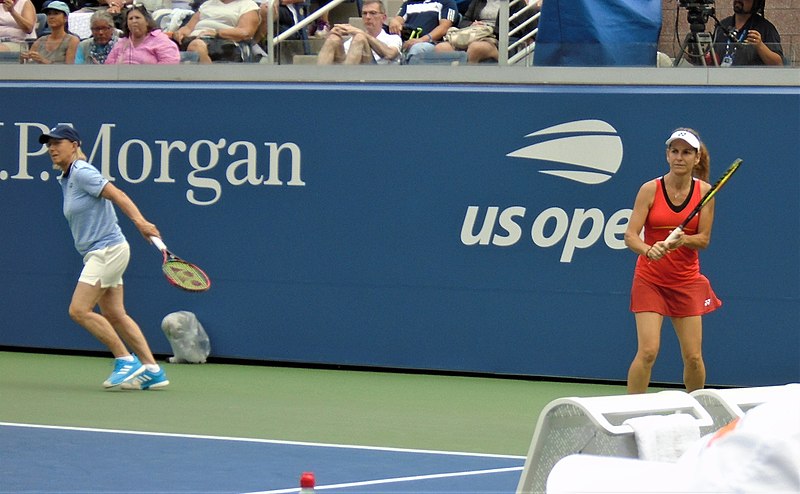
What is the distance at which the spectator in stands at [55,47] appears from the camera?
1292 centimetres

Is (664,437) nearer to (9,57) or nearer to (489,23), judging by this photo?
(489,23)

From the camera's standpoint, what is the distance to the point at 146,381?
1065 cm

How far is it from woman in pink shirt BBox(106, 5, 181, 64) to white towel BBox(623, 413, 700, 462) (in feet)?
27.2

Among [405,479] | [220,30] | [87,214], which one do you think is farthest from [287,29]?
[405,479]

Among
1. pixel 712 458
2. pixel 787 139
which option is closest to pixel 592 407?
pixel 712 458

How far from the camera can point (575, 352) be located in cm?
1145

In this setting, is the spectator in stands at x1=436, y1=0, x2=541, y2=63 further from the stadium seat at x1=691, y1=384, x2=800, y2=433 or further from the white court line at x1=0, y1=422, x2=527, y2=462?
the stadium seat at x1=691, y1=384, x2=800, y2=433

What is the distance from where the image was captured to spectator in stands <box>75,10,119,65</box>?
12812 millimetres

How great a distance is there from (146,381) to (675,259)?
3.97 metres

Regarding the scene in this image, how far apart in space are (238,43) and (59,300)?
2.74 meters

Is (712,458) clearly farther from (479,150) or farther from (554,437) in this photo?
(479,150)

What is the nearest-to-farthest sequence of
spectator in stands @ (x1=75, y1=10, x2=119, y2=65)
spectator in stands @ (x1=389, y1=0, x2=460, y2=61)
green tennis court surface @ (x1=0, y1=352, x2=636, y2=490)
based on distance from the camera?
green tennis court surface @ (x1=0, y1=352, x2=636, y2=490) → spectator in stands @ (x1=389, y1=0, x2=460, y2=61) → spectator in stands @ (x1=75, y1=10, x2=119, y2=65)

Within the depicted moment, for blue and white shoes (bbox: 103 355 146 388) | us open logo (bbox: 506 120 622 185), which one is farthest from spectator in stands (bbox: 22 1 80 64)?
us open logo (bbox: 506 120 622 185)

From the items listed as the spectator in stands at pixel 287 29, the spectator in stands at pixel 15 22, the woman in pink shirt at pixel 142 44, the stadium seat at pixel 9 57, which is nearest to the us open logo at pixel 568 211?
the spectator in stands at pixel 287 29
